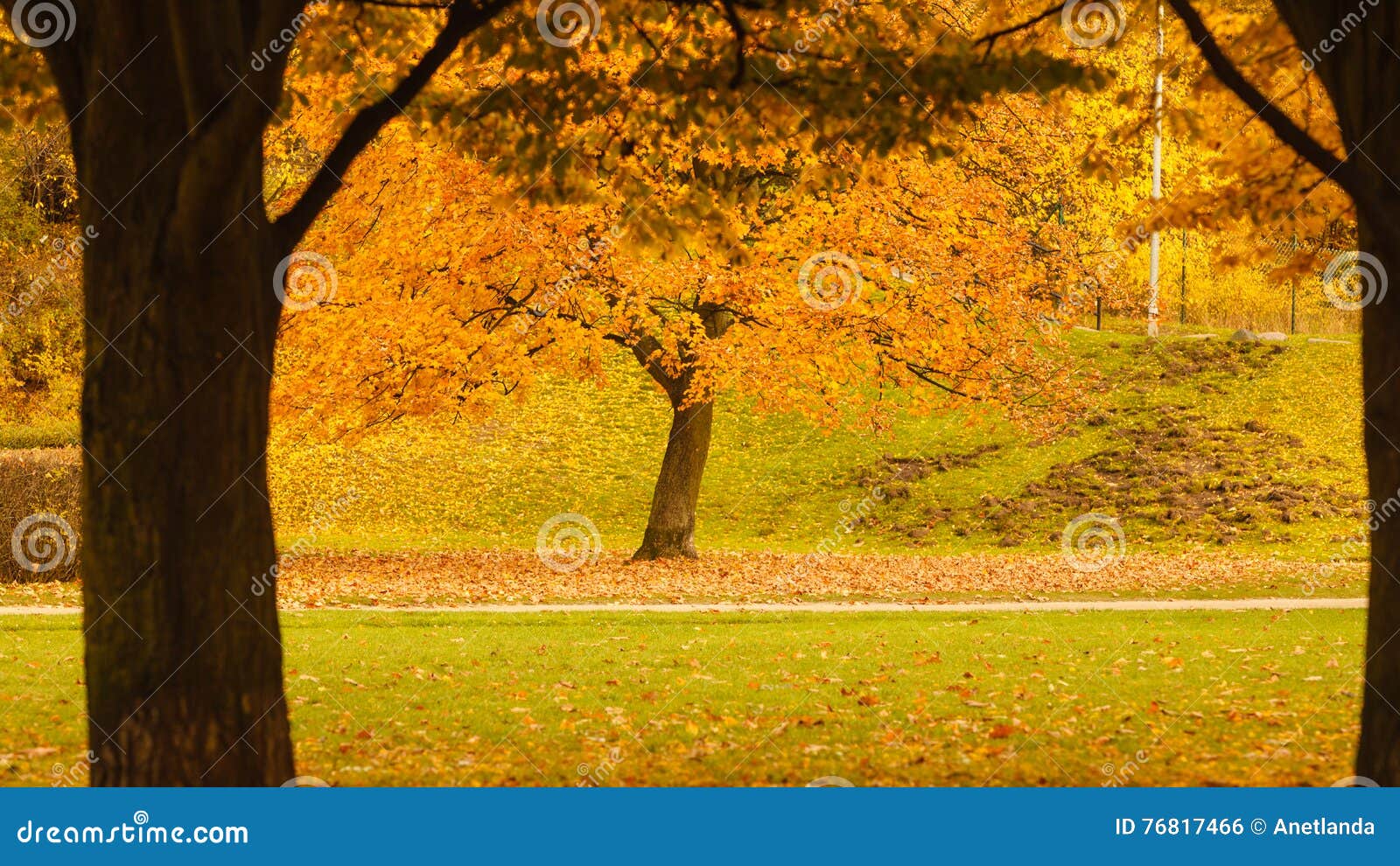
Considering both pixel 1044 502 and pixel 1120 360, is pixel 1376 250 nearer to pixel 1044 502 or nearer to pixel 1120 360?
pixel 1044 502

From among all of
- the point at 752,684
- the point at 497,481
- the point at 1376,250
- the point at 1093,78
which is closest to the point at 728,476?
the point at 497,481

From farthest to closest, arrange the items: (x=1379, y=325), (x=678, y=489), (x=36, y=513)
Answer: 1. (x=678, y=489)
2. (x=36, y=513)
3. (x=1379, y=325)

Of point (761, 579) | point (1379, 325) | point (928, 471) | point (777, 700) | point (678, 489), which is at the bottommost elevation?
point (761, 579)

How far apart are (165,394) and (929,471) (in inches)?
1024

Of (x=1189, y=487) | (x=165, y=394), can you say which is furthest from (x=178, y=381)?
(x=1189, y=487)

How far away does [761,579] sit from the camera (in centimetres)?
1831

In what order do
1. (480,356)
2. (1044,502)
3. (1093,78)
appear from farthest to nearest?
(1044,502) < (480,356) < (1093,78)

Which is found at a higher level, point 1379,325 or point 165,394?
point 1379,325

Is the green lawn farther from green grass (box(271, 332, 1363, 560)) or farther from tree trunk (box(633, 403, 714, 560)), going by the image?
tree trunk (box(633, 403, 714, 560))

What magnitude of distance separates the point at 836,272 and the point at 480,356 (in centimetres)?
484

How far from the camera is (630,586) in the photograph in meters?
17.1

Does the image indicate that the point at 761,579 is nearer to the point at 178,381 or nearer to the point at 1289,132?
the point at 1289,132

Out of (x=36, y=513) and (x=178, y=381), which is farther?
(x=36, y=513)

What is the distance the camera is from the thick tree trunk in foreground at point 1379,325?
5887 mm
